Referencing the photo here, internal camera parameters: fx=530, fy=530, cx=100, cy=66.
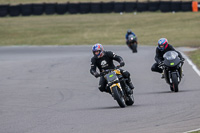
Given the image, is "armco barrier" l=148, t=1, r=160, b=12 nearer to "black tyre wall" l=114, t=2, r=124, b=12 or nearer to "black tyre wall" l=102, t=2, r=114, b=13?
"black tyre wall" l=114, t=2, r=124, b=12

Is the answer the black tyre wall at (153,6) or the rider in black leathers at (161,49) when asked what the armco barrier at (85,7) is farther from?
the rider in black leathers at (161,49)

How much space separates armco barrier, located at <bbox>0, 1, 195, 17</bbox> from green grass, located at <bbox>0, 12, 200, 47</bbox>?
31.2 inches

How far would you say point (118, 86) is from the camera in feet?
36.9

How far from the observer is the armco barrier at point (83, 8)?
160ft

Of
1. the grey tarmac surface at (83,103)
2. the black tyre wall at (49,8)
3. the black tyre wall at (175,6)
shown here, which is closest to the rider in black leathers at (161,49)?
the grey tarmac surface at (83,103)

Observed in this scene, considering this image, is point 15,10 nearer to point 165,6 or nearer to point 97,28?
point 97,28

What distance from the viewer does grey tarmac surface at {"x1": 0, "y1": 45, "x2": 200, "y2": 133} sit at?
901 centimetres

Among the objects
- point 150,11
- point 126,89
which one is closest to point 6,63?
point 126,89

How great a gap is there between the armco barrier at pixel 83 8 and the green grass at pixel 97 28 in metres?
0.79

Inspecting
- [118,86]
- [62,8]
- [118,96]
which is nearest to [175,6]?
[62,8]

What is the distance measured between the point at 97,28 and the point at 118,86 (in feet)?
119

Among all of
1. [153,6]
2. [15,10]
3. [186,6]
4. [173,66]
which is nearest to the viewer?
[173,66]

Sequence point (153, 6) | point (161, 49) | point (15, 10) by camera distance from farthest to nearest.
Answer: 1. point (15, 10)
2. point (153, 6)
3. point (161, 49)

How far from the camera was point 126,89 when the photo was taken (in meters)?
11.6
